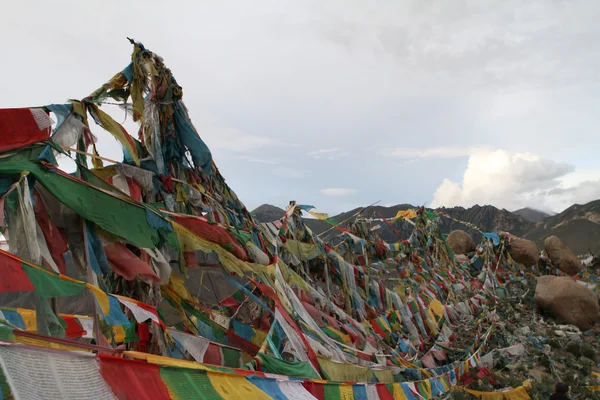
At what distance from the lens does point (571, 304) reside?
631 inches

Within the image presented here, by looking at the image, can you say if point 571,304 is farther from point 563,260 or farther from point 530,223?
point 530,223

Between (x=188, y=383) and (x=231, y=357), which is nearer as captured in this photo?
(x=188, y=383)

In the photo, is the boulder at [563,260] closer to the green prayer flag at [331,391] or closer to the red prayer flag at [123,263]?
the green prayer flag at [331,391]

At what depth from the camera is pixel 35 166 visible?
405cm

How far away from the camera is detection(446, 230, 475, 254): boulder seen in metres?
29.6

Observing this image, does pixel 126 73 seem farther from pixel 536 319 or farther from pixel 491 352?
pixel 536 319

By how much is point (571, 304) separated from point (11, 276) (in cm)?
1839

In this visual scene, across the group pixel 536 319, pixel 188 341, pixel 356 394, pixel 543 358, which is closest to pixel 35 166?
pixel 188 341

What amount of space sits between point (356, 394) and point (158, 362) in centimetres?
321

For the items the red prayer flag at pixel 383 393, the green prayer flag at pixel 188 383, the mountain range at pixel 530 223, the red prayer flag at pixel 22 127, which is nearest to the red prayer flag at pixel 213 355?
the red prayer flag at pixel 383 393

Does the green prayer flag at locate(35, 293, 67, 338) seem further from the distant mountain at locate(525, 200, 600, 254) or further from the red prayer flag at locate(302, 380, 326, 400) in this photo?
the distant mountain at locate(525, 200, 600, 254)

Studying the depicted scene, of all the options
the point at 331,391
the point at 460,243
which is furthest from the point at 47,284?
the point at 460,243

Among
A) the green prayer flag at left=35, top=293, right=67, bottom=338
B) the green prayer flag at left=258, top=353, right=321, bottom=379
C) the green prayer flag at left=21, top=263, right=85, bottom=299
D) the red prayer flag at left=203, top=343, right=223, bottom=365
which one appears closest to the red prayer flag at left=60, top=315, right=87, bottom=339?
the red prayer flag at left=203, top=343, right=223, bottom=365

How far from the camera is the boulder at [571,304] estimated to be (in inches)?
624
